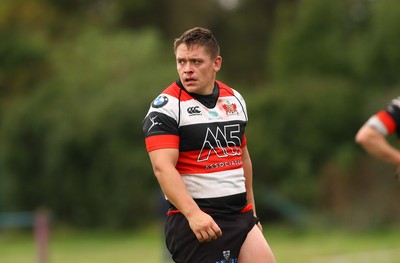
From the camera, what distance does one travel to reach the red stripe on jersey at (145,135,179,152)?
6.19 metres

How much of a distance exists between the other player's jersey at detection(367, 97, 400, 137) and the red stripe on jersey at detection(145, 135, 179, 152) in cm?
192

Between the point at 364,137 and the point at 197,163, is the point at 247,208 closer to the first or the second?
the point at 197,163

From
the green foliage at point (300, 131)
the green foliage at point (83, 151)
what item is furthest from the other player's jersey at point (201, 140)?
the green foliage at point (83, 151)

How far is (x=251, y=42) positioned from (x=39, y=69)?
1435 cm

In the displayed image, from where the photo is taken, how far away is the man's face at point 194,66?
20.8 ft

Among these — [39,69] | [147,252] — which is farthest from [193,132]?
[39,69]

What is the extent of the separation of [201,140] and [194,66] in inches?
18.7

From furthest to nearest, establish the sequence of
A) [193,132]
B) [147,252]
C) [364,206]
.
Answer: [364,206] → [147,252] → [193,132]

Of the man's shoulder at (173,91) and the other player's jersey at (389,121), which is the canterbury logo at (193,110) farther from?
the other player's jersey at (389,121)

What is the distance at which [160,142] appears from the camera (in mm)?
6195

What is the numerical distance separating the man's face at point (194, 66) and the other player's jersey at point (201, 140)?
7 centimetres

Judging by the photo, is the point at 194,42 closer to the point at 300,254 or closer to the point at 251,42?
the point at 300,254

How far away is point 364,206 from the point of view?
25.1 m

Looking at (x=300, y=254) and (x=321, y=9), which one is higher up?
(x=321, y=9)
